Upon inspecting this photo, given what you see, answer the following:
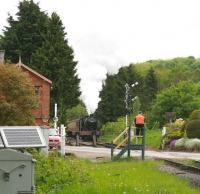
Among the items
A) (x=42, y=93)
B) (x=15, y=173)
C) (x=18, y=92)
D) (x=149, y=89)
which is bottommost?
(x=15, y=173)

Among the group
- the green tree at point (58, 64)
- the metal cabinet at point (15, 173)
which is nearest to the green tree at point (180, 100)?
the green tree at point (58, 64)

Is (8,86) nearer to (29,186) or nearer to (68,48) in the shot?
(29,186)

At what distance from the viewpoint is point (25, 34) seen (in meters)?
66.6

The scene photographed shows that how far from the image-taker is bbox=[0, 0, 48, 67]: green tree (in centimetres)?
6606

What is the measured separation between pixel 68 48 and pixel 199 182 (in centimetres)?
4950

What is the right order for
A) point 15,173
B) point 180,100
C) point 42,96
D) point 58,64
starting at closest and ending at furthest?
1. point 15,173
2. point 42,96
3. point 58,64
4. point 180,100

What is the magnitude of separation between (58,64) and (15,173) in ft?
173

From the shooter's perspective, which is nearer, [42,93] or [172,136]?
[172,136]

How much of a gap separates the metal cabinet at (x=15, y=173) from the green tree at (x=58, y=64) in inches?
1945

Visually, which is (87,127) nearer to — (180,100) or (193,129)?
(180,100)

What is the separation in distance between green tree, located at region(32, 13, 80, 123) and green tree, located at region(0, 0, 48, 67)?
259cm

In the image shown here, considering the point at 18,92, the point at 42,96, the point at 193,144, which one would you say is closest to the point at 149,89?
the point at 42,96

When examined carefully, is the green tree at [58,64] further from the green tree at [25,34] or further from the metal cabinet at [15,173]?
the metal cabinet at [15,173]

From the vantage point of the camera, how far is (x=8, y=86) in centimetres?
3188
